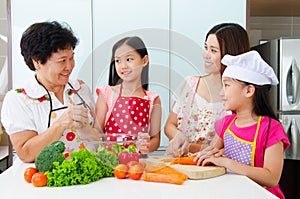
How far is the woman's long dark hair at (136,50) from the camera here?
985mm

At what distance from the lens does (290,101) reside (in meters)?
2.40

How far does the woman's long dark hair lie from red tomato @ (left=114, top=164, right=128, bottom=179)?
0.65ft

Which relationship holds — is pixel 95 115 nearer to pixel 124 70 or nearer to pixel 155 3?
pixel 124 70

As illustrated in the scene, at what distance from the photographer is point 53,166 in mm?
965

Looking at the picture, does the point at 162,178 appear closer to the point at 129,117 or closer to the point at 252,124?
the point at 129,117

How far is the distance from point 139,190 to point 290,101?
1.73m

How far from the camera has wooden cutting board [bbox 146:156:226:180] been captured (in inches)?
39.3

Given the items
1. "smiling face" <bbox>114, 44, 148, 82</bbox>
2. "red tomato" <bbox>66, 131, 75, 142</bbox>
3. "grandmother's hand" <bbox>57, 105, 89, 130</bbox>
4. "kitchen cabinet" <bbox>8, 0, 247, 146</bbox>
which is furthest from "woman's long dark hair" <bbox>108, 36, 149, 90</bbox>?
"kitchen cabinet" <bbox>8, 0, 247, 146</bbox>

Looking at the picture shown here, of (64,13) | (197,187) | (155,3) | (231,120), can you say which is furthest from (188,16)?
(197,187)

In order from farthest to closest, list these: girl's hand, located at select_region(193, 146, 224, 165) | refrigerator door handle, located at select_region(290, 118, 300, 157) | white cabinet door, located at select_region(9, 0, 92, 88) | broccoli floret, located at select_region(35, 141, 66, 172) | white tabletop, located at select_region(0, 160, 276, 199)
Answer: refrigerator door handle, located at select_region(290, 118, 300, 157)
white cabinet door, located at select_region(9, 0, 92, 88)
girl's hand, located at select_region(193, 146, 224, 165)
broccoli floret, located at select_region(35, 141, 66, 172)
white tabletop, located at select_region(0, 160, 276, 199)

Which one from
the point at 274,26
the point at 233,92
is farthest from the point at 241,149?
the point at 274,26

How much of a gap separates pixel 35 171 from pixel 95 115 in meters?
0.20

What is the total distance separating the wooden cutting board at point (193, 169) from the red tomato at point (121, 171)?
2.9 inches

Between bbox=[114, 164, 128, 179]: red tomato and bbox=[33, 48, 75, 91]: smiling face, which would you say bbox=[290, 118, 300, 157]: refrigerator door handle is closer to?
bbox=[33, 48, 75, 91]: smiling face
